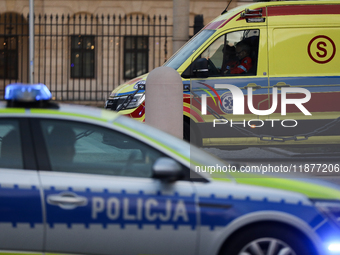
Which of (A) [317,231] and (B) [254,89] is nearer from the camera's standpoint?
(A) [317,231]

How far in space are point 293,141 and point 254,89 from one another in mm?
1017

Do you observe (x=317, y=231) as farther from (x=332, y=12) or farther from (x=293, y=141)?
(x=332, y=12)

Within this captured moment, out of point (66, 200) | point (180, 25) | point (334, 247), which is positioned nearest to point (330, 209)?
point (334, 247)

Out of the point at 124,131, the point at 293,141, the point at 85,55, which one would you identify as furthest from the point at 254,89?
the point at 85,55

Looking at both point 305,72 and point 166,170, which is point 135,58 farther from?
point 166,170

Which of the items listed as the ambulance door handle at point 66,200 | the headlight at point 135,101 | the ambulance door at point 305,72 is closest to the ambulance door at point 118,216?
the ambulance door handle at point 66,200

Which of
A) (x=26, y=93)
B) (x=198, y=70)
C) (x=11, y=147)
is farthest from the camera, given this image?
(x=198, y=70)

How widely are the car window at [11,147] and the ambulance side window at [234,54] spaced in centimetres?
484

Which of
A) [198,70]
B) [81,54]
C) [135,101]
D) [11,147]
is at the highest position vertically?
[81,54]

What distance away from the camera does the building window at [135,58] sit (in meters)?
22.6

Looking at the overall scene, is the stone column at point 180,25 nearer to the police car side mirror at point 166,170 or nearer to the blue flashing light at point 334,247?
the police car side mirror at point 166,170

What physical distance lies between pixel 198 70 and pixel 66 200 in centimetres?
491

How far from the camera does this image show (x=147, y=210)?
3.26m

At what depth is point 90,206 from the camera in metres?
3.25
